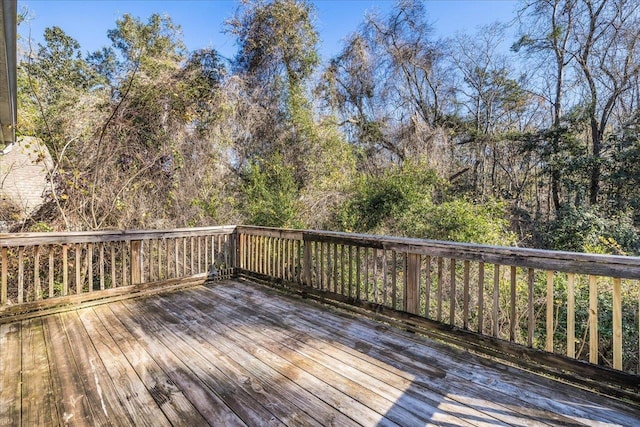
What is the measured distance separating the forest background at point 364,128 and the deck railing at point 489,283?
1.14 meters

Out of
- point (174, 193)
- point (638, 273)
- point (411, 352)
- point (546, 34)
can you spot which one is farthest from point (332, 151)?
point (546, 34)

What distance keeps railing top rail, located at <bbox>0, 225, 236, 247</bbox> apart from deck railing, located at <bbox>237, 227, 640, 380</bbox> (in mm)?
819

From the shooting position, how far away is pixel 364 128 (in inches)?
400

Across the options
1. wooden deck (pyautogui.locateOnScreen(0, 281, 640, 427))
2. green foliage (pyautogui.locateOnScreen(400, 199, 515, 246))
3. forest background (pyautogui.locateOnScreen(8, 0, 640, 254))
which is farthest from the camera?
forest background (pyautogui.locateOnScreen(8, 0, 640, 254))

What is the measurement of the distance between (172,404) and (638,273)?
8.96 ft

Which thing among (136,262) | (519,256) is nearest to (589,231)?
(519,256)

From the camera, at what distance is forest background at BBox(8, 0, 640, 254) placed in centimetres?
Result: 534

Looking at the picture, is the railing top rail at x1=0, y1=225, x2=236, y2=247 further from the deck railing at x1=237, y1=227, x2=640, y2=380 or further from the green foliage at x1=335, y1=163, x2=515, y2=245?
the green foliage at x1=335, y1=163, x2=515, y2=245

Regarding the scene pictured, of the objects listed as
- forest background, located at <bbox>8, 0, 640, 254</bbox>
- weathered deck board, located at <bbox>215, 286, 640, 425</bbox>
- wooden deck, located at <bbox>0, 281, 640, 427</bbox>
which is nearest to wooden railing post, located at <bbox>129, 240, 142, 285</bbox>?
wooden deck, located at <bbox>0, 281, 640, 427</bbox>

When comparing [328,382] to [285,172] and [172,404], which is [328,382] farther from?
[285,172]

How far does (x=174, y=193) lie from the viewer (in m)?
5.81

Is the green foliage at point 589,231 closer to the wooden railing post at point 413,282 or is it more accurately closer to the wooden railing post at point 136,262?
the wooden railing post at point 413,282

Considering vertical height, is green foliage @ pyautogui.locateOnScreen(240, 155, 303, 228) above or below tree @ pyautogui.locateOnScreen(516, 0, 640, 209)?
below

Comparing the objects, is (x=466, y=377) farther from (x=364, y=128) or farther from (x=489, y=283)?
(x=364, y=128)
